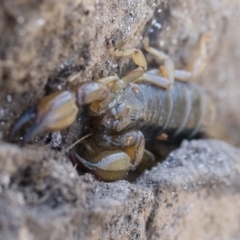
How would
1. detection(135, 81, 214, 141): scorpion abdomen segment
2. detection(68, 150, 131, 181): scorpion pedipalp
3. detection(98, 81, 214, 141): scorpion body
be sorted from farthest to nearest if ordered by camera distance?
detection(135, 81, 214, 141): scorpion abdomen segment, detection(98, 81, 214, 141): scorpion body, detection(68, 150, 131, 181): scorpion pedipalp

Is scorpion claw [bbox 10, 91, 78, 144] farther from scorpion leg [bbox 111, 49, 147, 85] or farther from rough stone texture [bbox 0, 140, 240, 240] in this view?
scorpion leg [bbox 111, 49, 147, 85]

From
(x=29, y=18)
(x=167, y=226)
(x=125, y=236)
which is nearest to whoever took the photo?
(x=29, y=18)

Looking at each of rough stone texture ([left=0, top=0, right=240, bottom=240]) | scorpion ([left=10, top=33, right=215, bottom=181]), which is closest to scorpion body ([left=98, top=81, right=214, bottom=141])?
scorpion ([left=10, top=33, right=215, bottom=181])

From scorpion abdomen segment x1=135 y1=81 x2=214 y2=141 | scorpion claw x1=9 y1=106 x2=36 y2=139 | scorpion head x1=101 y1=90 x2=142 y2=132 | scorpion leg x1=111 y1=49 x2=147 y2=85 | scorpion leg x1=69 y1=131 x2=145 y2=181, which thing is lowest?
scorpion abdomen segment x1=135 y1=81 x2=214 y2=141

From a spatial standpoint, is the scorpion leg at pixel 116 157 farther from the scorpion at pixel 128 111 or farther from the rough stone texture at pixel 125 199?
the rough stone texture at pixel 125 199

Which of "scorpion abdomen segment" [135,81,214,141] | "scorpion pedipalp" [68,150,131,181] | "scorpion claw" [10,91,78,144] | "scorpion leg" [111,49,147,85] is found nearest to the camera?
"scorpion claw" [10,91,78,144]

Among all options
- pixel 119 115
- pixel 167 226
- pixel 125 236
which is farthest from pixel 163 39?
pixel 125 236

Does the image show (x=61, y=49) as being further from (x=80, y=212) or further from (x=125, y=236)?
(x=125, y=236)
